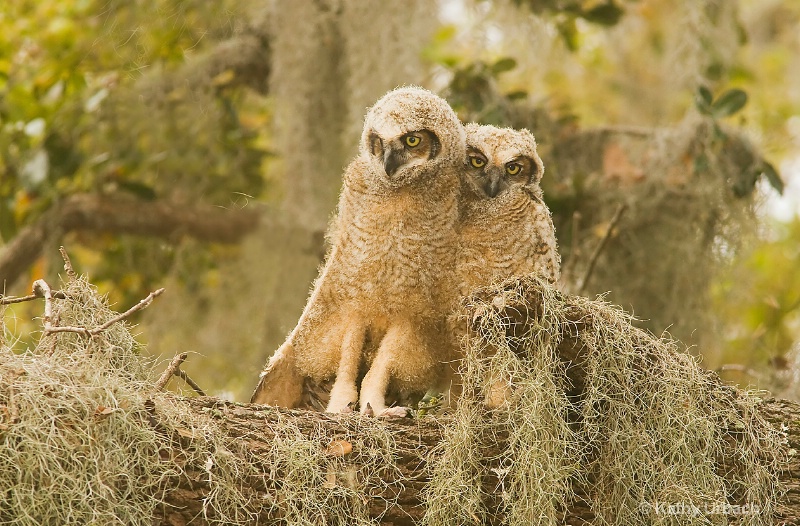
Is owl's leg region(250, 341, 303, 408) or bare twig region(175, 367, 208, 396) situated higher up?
bare twig region(175, 367, 208, 396)

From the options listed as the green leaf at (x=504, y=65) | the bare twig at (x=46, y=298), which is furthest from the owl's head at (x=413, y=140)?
the green leaf at (x=504, y=65)

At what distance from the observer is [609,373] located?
9.11 ft

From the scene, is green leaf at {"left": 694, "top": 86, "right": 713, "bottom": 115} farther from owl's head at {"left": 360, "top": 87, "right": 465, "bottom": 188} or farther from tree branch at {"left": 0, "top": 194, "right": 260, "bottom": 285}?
tree branch at {"left": 0, "top": 194, "right": 260, "bottom": 285}

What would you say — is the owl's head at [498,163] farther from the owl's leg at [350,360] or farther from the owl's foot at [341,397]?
the owl's foot at [341,397]

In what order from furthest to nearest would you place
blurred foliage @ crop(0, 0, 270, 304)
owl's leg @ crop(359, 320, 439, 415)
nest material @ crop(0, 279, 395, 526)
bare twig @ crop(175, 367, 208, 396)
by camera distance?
blurred foliage @ crop(0, 0, 270, 304)
owl's leg @ crop(359, 320, 439, 415)
bare twig @ crop(175, 367, 208, 396)
nest material @ crop(0, 279, 395, 526)

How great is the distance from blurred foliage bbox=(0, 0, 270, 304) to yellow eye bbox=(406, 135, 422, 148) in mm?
2256

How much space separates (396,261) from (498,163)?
0.56m

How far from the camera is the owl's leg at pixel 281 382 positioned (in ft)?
11.1

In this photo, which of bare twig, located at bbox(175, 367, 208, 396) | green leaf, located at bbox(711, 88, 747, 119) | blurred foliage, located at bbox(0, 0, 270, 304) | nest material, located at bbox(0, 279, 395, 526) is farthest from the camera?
blurred foliage, located at bbox(0, 0, 270, 304)

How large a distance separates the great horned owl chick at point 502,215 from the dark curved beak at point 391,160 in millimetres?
308

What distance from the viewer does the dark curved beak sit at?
3211mm

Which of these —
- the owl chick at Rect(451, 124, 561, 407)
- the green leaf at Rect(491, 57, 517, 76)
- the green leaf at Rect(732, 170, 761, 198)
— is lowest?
the green leaf at Rect(732, 170, 761, 198)

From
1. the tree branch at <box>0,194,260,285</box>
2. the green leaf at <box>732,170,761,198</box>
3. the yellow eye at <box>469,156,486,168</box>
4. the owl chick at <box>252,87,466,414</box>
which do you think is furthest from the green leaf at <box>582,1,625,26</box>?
the owl chick at <box>252,87,466,414</box>

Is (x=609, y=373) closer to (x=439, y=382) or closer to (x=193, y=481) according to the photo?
(x=439, y=382)
